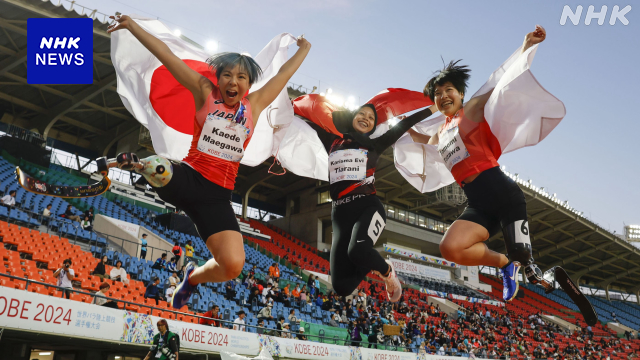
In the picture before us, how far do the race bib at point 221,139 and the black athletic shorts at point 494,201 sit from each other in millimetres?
1851

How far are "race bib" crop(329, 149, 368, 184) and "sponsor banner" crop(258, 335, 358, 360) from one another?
28.2 ft

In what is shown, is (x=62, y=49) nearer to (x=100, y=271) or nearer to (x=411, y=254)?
(x=100, y=271)

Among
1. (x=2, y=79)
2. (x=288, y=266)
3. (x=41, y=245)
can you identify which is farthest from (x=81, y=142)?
(x=41, y=245)

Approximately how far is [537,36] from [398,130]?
5.00 feet

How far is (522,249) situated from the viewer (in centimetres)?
362

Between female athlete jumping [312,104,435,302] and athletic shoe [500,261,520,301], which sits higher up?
female athlete jumping [312,104,435,302]

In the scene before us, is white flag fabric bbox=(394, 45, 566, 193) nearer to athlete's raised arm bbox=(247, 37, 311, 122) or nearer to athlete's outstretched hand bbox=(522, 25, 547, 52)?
athlete's outstretched hand bbox=(522, 25, 547, 52)

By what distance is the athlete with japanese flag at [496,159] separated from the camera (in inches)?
148

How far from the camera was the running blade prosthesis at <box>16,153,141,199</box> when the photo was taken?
293 cm

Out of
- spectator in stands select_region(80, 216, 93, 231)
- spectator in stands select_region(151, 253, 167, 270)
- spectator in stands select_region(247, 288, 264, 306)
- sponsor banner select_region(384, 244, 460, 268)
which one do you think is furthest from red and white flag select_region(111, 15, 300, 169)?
sponsor banner select_region(384, 244, 460, 268)

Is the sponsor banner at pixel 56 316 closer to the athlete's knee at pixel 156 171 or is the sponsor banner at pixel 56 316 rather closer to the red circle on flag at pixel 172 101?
the red circle on flag at pixel 172 101

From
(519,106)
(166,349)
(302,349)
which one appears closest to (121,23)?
(519,106)

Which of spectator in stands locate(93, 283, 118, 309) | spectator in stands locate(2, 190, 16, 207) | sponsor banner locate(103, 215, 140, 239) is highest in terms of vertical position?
sponsor banner locate(103, 215, 140, 239)

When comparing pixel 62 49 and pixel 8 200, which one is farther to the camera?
pixel 8 200
